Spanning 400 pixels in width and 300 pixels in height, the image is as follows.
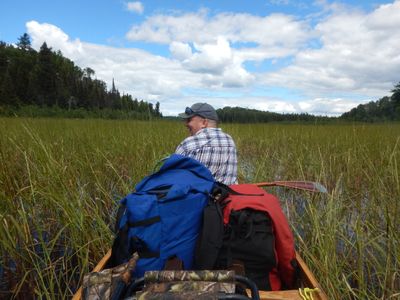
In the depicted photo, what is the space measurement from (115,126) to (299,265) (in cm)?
512

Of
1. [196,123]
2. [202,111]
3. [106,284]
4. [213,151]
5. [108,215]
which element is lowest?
[108,215]

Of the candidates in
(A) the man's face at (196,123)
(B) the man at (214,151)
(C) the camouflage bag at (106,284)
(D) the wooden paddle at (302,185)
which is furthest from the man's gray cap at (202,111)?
(C) the camouflage bag at (106,284)

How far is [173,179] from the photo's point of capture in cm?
175

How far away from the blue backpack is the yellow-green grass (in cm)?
47

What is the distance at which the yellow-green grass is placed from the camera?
1875mm

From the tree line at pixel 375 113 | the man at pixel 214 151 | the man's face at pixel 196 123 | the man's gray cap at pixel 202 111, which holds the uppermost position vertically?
the tree line at pixel 375 113

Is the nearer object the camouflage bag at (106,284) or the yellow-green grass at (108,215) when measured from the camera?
the camouflage bag at (106,284)

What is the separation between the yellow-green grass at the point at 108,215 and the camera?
188cm

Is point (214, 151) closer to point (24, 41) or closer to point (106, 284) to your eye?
point (106, 284)

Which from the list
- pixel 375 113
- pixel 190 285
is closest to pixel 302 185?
pixel 190 285

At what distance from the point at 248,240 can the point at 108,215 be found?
191 cm

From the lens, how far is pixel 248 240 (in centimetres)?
152

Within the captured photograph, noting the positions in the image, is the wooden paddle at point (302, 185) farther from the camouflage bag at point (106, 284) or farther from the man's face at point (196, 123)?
the camouflage bag at point (106, 284)

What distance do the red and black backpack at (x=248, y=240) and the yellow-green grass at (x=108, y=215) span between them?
0.40m
